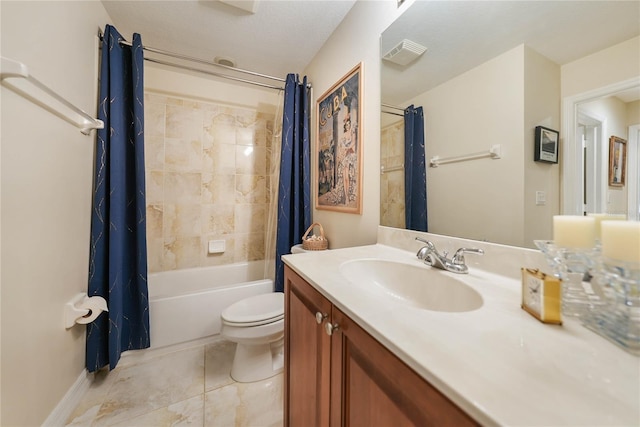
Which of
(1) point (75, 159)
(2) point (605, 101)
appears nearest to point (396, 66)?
(2) point (605, 101)

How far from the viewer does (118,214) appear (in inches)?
55.1

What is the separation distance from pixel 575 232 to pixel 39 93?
1779 millimetres

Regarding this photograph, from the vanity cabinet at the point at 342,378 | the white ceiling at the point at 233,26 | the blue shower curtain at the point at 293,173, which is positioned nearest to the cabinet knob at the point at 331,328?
the vanity cabinet at the point at 342,378

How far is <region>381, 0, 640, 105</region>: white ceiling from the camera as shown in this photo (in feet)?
1.87

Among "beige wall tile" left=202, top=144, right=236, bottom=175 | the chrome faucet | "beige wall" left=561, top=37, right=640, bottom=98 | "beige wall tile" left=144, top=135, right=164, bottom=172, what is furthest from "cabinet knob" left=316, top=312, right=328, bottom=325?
"beige wall tile" left=144, top=135, right=164, bottom=172

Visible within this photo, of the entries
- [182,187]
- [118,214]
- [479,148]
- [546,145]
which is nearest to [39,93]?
[118,214]

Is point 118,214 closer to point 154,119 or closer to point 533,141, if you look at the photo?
point 154,119

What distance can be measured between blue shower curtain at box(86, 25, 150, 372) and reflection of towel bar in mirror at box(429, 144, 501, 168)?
1.76 metres

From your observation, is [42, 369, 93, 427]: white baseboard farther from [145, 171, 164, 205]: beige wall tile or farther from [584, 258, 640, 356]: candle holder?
[584, 258, 640, 356]: candle holder

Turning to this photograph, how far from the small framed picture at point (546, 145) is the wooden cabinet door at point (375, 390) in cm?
73

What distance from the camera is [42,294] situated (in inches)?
37.6

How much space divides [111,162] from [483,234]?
1990mm

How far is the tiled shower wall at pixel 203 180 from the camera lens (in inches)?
81.5

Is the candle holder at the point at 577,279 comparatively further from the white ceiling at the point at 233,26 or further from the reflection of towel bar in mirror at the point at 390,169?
the white ceiling at the point at 233,26
